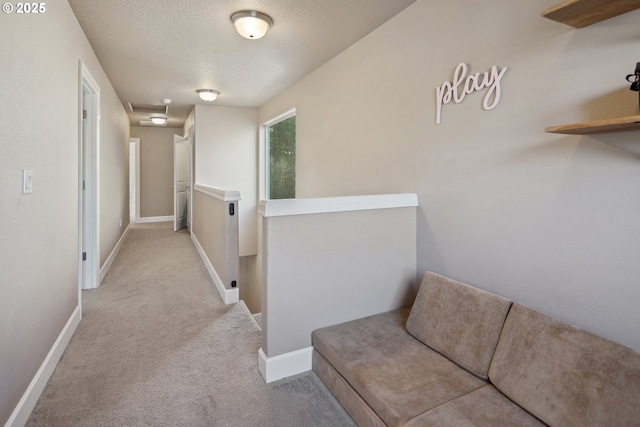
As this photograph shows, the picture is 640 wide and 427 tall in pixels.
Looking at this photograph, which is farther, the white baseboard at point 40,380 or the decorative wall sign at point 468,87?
the decorative wall sign at point 468,87

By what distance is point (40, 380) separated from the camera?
5.84 feet

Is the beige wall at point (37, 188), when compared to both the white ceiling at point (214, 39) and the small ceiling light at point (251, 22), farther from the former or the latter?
the small ceiling light at point (251, 22)

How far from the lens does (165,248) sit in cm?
523

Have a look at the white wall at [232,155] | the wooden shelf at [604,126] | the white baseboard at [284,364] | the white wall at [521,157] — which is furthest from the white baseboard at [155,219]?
the wooden shelf at [604,126]

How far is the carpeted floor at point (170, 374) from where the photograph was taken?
5.42ft

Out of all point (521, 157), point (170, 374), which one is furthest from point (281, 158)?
point (521, 157)

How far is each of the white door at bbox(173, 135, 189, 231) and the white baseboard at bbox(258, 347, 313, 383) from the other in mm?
5227

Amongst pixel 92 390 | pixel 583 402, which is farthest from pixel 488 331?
pixel 92 390

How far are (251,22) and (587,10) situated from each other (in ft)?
6.66

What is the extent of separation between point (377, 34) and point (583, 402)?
2.70 meters

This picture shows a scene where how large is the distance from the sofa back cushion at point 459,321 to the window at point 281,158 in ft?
9.50

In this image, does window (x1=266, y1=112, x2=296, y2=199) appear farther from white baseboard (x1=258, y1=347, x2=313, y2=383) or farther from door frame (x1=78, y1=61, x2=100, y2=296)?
white baseboard (x1=258, y1=347, x2=313, y2=383)

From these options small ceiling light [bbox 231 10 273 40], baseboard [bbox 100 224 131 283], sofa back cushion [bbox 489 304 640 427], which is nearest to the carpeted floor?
baseboard [bbox 100 224 131 283]

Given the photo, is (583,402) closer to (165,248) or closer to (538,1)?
(538,1)
